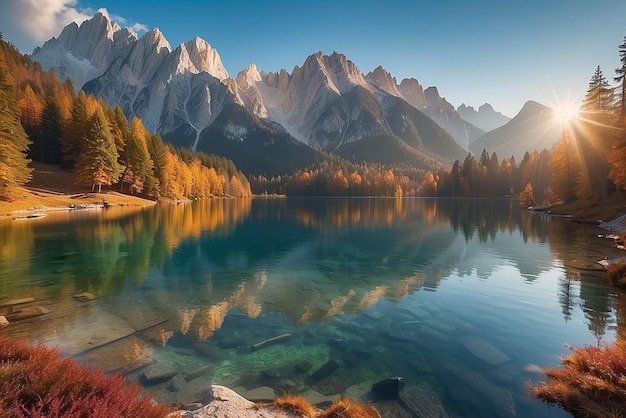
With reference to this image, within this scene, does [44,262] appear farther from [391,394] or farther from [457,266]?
[457,266]

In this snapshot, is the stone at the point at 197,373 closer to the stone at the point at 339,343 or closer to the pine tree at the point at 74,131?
the stone at the point at 339,343

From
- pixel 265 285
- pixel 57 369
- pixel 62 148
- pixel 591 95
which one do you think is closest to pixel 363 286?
pixel 265 285

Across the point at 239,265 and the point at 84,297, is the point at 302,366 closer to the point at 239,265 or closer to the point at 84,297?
the point at 84,297

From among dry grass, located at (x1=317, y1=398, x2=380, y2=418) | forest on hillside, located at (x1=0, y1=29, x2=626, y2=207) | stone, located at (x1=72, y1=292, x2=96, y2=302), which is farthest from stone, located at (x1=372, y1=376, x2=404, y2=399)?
forest on hillside, located at (x1=0, y1=29, x2=626, y2=207)

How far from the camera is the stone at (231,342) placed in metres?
13.6

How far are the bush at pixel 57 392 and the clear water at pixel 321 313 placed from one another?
3.75 metres

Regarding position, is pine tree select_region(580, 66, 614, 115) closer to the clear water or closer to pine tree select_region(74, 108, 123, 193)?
the clear water

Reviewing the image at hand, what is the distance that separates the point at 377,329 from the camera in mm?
15453

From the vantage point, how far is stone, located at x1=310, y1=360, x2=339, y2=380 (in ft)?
37.1

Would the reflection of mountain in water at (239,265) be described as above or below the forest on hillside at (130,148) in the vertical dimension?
below

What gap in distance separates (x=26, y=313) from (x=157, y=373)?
9.76 m

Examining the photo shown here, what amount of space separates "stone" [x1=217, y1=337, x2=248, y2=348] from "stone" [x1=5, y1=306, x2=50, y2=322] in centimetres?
979

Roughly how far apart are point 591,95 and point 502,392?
85.5 meters

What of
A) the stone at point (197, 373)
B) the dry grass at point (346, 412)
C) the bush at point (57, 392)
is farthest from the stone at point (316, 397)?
the bush at point (57, 392)
